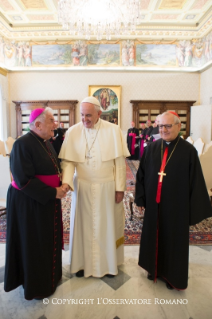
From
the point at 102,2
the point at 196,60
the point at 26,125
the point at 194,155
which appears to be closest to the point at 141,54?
the point at 196,60

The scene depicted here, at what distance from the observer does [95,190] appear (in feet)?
8.14

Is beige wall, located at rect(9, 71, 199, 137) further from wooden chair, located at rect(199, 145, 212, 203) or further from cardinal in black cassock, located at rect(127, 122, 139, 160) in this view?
wooden chair, located at rect(199, 145, 212, 203)

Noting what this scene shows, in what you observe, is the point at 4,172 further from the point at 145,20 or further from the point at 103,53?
the point at 103,53

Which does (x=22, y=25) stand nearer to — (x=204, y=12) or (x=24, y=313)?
(x=204, y=12)

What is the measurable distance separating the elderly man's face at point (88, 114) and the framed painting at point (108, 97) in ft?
32.9

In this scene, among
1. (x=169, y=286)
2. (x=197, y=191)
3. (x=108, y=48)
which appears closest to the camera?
(x=197, y=191)

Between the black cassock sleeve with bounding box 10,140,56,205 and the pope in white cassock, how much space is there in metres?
0.47

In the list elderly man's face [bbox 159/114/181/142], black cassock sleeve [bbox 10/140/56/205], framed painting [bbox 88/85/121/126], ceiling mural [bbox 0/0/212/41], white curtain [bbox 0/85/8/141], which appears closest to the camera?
black cassock sleeve [bbox 10/140/56/205]

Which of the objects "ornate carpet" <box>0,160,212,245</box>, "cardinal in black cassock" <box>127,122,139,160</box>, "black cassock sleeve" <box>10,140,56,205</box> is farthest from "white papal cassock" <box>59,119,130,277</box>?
"cardinal in black cassock" <box>127,122,139,160</box>

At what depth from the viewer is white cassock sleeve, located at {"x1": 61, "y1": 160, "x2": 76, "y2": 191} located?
92.3 inches

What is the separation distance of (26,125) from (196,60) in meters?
10.2

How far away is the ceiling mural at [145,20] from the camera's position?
30.2 feet

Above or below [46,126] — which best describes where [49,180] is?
below

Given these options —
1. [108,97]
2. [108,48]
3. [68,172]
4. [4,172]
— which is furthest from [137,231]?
[108,48]
